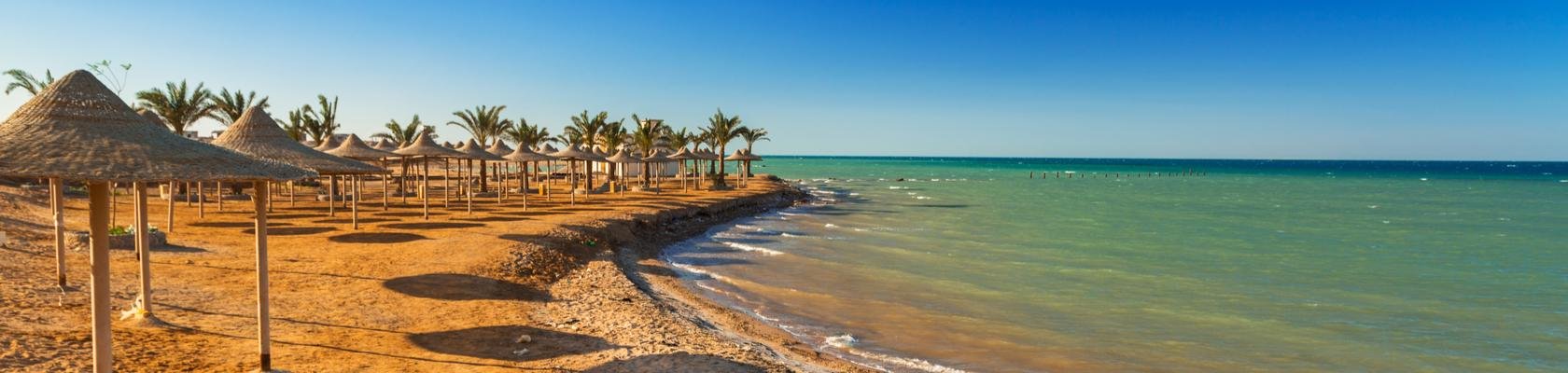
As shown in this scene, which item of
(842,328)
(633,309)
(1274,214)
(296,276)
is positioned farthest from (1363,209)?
(296,276)

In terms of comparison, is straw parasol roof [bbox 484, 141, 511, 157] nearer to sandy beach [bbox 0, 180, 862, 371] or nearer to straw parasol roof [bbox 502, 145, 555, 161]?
straw parasol roof [bbox 502, 145, 555, 161]

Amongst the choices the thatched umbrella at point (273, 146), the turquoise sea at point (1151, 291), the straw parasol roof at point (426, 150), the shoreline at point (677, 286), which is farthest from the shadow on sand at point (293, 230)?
the turquoise sea at point (1151, 291)

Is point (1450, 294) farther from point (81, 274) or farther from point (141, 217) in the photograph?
point (81, 274)

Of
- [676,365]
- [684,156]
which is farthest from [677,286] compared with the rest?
[684,156]

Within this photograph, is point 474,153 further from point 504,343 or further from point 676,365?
point 676,365

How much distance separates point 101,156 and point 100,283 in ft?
3.24

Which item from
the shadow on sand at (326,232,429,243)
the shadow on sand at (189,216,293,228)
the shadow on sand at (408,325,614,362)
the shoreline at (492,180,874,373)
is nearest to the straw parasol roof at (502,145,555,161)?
the shoreline at (492,180,874,373)

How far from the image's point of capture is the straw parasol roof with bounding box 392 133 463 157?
26375mm

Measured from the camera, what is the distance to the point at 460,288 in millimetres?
11422

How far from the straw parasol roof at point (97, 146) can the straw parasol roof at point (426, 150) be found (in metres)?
20.2

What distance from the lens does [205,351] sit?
24.8 feet

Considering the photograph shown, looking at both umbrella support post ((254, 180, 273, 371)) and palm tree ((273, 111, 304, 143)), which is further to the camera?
palm tree ((273, 111, 304, 143))

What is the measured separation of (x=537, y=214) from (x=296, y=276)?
1209cm

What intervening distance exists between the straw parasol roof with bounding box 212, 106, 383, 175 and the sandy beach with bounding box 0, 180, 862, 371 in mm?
1599
